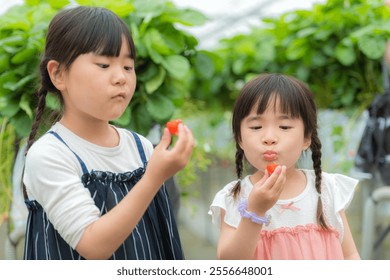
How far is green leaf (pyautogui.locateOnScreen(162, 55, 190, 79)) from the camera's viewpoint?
2105 millimetres

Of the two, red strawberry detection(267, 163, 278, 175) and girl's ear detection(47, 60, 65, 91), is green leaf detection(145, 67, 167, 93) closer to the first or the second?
girl's ear detection(47, 60, 65, 91)

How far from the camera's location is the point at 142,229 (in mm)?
1230

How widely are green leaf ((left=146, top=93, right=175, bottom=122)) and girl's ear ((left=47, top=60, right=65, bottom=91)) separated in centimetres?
91

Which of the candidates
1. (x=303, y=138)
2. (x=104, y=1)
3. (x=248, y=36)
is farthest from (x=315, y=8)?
(x=303, y=138)

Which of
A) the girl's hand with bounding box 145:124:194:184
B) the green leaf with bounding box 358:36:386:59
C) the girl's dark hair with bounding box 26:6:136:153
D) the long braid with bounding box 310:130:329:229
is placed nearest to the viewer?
the girl's hand with bounding box 145:124:194:184

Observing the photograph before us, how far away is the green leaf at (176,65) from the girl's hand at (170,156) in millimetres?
1072

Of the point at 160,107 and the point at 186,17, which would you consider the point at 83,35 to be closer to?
the point at 160,107

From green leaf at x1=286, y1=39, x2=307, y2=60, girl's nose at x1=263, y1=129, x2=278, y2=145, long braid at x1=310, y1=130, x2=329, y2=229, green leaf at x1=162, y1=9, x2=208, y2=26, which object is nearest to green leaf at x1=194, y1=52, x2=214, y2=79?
green leaf at x1=162, y1=9, x2=208, y2=26

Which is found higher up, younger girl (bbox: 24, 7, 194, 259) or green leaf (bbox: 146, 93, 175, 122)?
younger girl (bbox: 24, 7, 194, 259)

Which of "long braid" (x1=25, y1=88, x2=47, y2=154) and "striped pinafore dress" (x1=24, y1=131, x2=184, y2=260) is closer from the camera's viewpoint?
"striped pinafore dress" (x1=24, y1=131, x2=184, y2=260)

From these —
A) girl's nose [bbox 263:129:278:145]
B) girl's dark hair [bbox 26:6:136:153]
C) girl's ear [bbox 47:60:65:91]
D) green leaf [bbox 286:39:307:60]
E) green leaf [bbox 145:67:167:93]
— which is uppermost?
girl's dark hair [bbox 26:6:136:153]

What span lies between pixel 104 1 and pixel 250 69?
5.06 ft

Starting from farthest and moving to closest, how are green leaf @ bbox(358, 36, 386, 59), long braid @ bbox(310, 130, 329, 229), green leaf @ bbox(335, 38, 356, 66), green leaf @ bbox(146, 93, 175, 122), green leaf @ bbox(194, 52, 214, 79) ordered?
green leaf @ bbox(335, 38, 356, 66)
green leaf @ bbox(358, 36, 386, 59)
green leaf @ bbox(194, 52, 214, 79)
green leaf @ bbox(146, 93, 175, 122)
long braid @ bbox(310, 130, 329, 229)
